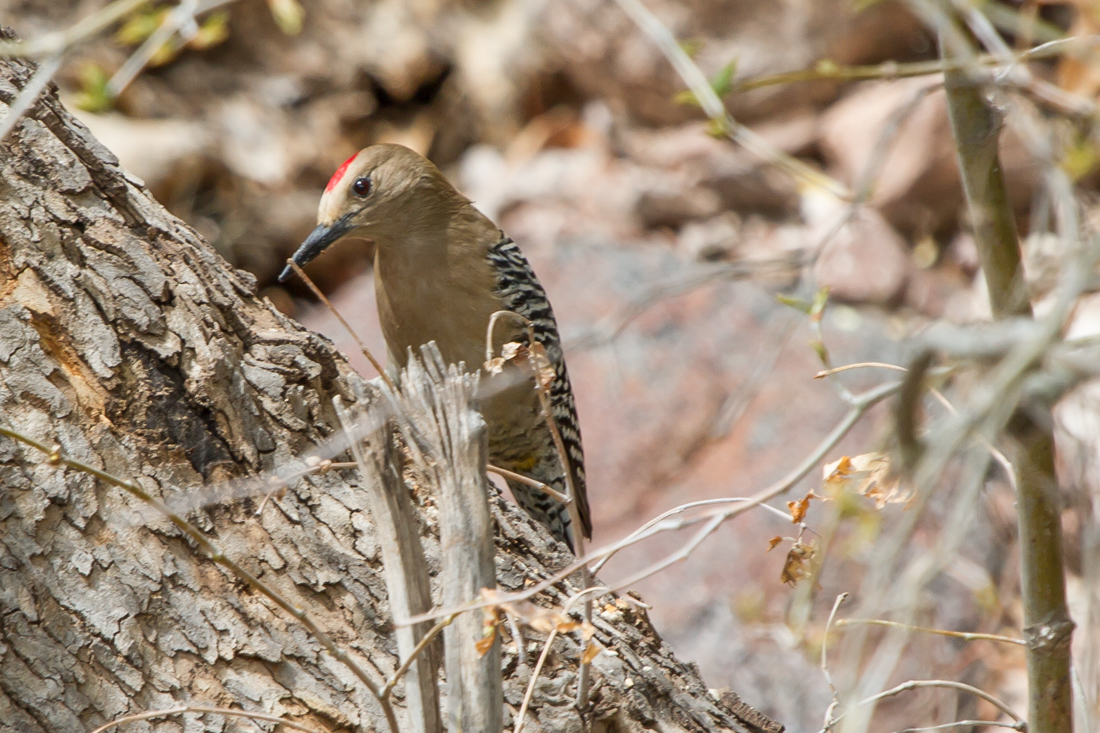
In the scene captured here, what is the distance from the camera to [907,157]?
8.23 metres

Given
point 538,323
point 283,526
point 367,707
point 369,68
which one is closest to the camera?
point 367,707

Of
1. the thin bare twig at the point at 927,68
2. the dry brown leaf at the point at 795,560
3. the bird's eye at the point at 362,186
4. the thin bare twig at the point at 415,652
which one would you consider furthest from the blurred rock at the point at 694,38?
the thin bare twig at the point at 415,652

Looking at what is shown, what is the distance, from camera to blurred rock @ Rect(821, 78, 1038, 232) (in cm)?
809

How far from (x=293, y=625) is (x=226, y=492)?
0.33 m

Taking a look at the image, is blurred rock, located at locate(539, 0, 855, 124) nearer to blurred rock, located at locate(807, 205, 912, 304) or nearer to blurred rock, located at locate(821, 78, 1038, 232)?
blurred rock, located at locate(821, 78, 1038, 232)

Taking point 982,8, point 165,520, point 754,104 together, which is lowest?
point 165,520

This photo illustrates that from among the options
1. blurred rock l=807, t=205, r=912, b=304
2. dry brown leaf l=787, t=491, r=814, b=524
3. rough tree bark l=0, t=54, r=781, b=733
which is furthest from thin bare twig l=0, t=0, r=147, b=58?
blurred rock l=807, t=205, r=912, b=304

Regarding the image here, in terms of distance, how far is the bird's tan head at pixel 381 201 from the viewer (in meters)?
4.06

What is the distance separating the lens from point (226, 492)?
7.31 ft

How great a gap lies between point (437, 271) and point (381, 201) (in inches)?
14.5

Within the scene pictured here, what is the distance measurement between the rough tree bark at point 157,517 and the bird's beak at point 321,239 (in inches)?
51.9

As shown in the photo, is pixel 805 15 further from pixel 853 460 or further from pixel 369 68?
pixel 853 460

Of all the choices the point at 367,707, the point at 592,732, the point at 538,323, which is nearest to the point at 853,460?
the point at 592,732

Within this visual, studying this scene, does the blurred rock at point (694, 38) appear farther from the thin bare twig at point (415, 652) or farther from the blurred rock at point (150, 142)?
the thin bare twig at point (415, 652)
